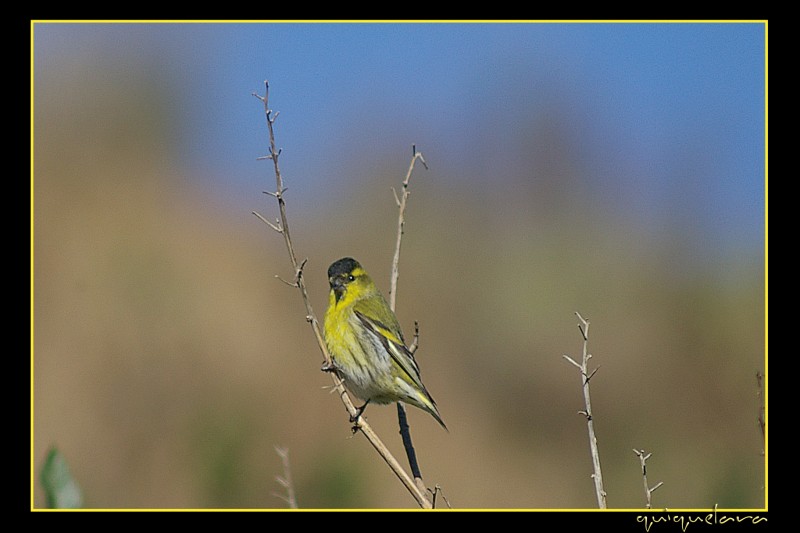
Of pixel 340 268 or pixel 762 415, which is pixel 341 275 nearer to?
pixel 340 268

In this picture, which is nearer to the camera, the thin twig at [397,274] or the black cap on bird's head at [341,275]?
the thin twig at [397,274]

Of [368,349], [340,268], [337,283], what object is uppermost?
[340,268]

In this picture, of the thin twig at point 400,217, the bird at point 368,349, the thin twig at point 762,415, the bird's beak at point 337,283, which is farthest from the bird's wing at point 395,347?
the thin twig at point 762,415

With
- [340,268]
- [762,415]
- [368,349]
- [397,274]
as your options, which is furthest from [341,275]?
[762,415]

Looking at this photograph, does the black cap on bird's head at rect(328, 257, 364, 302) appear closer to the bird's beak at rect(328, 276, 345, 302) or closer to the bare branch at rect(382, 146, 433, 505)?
the bird's beak at rect(328, 276, 345, 302)

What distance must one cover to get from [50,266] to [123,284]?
129 centimetres


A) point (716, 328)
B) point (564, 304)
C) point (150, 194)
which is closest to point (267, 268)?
point (150, 194)

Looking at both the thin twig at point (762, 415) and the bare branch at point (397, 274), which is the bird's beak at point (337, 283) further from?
the thin twig at point (762, 415)

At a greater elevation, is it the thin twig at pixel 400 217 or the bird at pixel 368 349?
the thin twig at pixel 400 217

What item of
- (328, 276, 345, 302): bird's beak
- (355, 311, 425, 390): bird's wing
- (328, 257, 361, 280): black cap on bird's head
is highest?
(328, 257, 361, 280): black cap on bird's head

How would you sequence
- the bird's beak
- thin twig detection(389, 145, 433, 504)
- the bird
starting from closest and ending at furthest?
thin twig detection(389, 145, 433, 504), the bird, the bird's beak

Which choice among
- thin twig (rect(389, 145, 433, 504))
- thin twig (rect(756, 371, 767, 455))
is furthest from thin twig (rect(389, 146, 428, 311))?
thin twig (rect(756, 371, 767, 455))

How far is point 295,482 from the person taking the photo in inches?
365

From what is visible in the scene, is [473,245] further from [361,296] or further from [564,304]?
[361,296]
